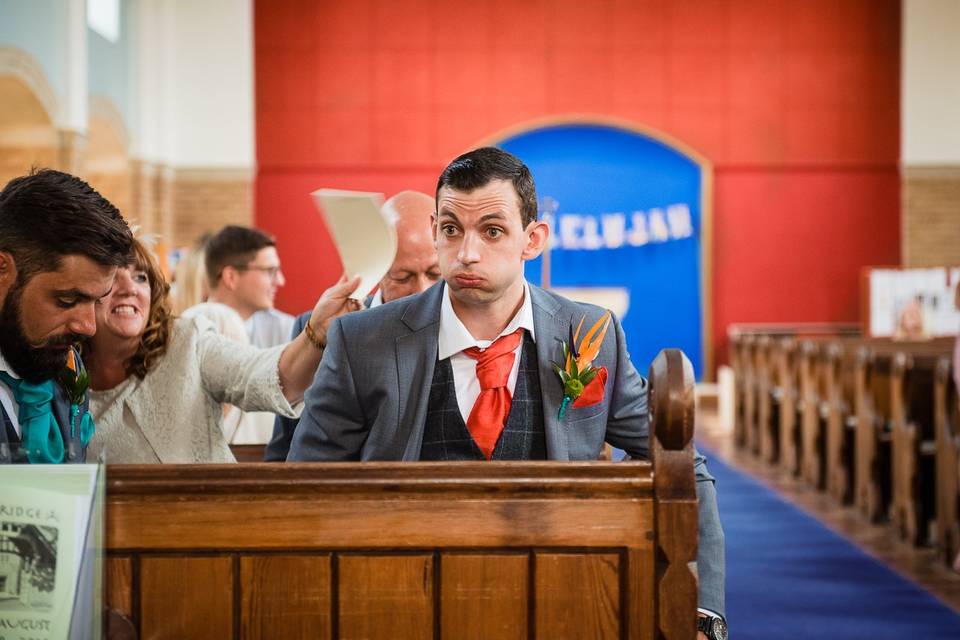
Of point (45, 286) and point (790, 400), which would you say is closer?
point (45, 286)

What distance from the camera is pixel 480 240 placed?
2.11 meters

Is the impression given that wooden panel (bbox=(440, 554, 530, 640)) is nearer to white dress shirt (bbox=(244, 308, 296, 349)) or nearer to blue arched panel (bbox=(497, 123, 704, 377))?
white dress shirt (bbox=(244, 308, 296, 349))

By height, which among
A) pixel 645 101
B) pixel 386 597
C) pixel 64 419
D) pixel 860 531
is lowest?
pixel 860 531

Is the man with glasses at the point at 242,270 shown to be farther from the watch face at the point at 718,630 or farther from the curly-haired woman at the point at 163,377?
the watch face at the point at 718,630

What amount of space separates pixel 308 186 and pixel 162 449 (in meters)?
11.0

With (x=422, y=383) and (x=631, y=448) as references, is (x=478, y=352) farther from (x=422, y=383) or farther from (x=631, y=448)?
(x=631, y=448)

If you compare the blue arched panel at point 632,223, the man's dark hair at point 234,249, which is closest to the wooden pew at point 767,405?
the blue arched panel at point 632,223

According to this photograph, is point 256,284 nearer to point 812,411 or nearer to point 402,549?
point 402,549

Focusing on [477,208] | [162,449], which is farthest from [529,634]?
[162,449]

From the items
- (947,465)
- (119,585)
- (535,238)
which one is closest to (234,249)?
(535,238)

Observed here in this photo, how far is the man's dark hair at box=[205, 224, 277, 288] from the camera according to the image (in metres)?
4.24

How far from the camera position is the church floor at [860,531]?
507 centimetres

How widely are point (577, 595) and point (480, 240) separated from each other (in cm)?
67

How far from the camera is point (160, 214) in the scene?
494 inches
